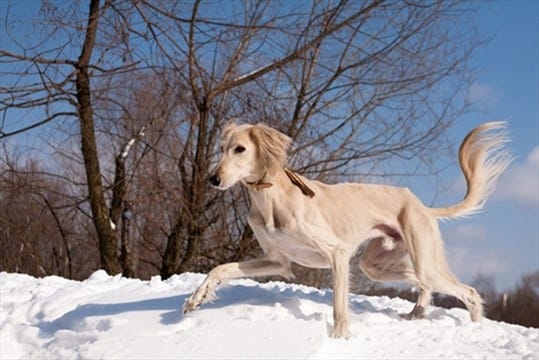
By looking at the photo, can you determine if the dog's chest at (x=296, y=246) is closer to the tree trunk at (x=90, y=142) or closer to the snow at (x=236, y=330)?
the snow at (x=236, y=330)

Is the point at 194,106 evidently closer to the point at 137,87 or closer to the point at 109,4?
the point at 137,87

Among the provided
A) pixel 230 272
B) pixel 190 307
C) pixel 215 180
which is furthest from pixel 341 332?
pixel 215 180

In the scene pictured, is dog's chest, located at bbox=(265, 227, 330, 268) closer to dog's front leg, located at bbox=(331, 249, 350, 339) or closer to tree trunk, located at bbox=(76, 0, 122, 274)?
dog's front leg, located at bbox=(331, 249, 350, 339)

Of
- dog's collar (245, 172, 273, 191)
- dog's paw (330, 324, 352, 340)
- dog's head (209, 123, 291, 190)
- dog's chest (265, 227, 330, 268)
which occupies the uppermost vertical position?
dog's head (209, 123, 291, 190)

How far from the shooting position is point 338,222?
16.0 ft

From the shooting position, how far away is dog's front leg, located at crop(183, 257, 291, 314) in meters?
4.45

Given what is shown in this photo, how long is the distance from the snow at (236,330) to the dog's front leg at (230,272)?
0.13 metres

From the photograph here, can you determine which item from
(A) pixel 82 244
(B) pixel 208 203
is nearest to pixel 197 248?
(B) pixel 208 203

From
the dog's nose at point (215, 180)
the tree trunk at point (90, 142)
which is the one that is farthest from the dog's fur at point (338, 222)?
the tree trunk at point (90, 142)

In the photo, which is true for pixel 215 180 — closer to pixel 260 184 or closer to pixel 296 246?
pixel 260 184

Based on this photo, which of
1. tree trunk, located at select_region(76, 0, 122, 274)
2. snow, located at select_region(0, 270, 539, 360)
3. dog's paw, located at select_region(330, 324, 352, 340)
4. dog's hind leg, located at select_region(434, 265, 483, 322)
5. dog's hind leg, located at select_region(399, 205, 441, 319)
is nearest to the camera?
snow, located at select_region(0, 270, 539, 360)

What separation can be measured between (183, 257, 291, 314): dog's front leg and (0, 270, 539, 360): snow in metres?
0.13

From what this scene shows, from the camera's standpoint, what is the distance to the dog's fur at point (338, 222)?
451 cm

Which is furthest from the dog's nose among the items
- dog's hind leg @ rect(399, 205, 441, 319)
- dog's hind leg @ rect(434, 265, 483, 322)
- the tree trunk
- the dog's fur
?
the tree trunk
